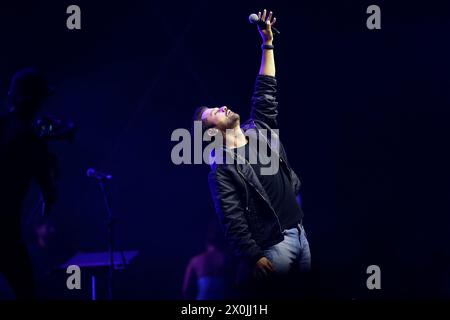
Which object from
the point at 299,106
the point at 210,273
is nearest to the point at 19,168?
the point at 210,273

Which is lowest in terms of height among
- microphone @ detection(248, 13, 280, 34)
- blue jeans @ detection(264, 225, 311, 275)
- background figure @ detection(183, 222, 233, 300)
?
background figure @ detection(183, 222, 233, 300)

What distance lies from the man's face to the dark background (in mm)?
1273

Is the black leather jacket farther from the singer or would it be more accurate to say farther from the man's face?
the man's face

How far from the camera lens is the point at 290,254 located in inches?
113

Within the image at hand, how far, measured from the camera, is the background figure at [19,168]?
2.27m

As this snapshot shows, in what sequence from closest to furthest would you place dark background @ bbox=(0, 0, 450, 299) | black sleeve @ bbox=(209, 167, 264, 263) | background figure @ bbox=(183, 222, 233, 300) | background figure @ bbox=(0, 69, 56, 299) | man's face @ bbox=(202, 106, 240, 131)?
background figure @ bbox=(0, 69, 56, 299) → black sleeve @ bbox=(209, 167, 264, 263) → man's face @ bbox=(202, 106, 240, 131) → background figure @ bbox=(183, 222, 233, 300) → dark background @ bbox=(0, 0, 450, 299)

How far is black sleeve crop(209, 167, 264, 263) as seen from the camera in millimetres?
2762

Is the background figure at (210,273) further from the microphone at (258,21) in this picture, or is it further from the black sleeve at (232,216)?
the microphone at (258,21)

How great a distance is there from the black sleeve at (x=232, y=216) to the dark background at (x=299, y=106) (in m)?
1.71

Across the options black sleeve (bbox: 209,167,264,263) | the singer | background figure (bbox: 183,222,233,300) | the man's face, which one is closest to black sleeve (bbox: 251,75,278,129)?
the singer

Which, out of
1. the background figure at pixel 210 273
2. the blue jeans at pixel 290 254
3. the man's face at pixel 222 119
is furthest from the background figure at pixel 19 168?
the background figure at pixel 210 273

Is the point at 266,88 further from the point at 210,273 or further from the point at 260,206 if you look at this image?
the point at 210,273

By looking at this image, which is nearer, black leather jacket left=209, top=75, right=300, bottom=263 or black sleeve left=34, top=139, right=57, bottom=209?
black sleeve left=34, top=139, right=57, bottom=209
